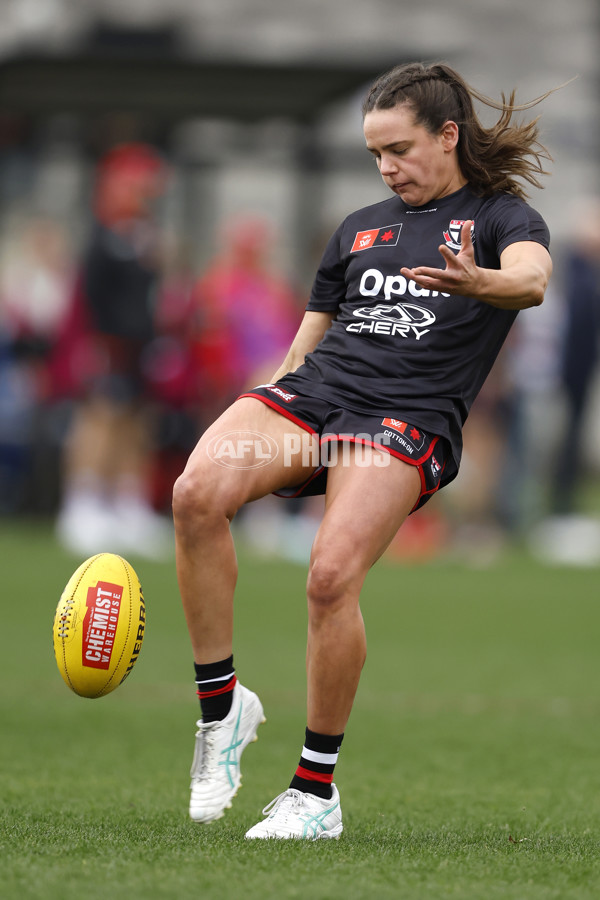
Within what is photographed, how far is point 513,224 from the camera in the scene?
12.8 ft

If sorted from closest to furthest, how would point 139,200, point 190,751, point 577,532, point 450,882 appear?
point 450,882 → point 190,751 → point 139,200 → point 577,532

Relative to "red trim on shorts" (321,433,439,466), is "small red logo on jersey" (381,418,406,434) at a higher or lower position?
higher

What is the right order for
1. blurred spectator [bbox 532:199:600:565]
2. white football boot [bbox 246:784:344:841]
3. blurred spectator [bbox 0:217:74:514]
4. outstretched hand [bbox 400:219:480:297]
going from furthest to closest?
blurred spectator [bbox 532:199:600:565] → blurred spectator [bbox 0:217:74:514] → white football boot [bbox 246:784:344:841] → outstretched hand [bbox 400:219:480:297]

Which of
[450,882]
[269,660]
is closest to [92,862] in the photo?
[450,882]

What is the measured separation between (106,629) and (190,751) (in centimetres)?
144

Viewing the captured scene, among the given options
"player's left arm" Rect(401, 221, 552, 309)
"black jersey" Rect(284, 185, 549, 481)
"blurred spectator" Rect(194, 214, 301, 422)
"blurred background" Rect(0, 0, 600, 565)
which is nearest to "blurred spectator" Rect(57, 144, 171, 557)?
"blurred background" Rect(0, 0, 600, 565)

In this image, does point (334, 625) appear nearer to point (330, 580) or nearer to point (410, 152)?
point (330, 580)

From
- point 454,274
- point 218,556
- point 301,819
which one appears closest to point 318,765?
point 301,819

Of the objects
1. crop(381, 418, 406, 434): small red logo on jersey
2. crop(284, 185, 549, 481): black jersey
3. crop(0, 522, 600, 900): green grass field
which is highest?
crop(284, 185, 549, 481): black jersey

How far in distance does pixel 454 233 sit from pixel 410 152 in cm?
27

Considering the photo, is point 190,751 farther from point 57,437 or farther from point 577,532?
point 577,532

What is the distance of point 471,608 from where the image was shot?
9.14 meters

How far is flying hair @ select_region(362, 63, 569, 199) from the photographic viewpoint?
403cm

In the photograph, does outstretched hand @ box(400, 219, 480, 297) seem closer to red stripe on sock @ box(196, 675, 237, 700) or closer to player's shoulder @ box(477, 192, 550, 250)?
player's shoulder @ box(477, 192, 550, 250)
